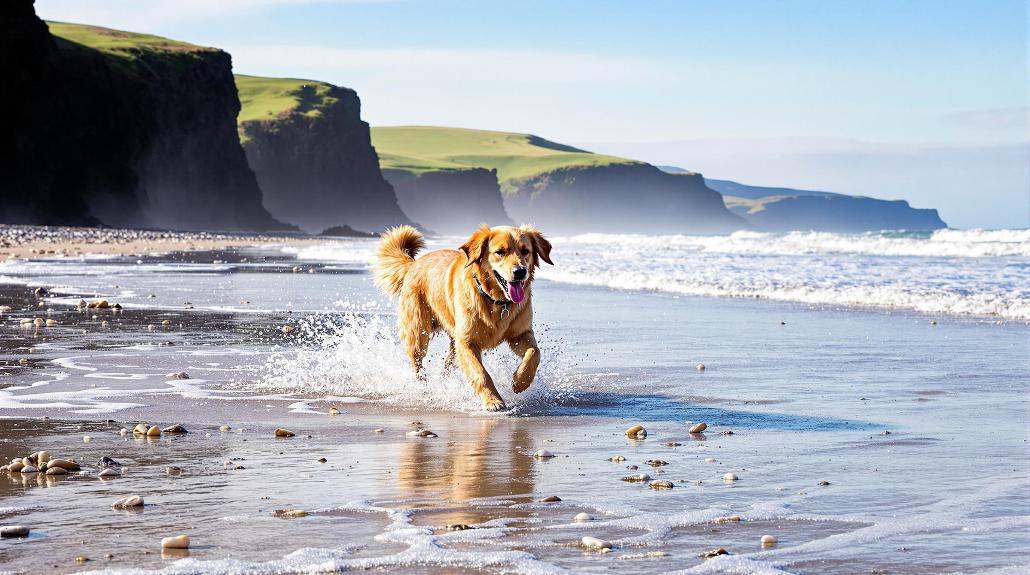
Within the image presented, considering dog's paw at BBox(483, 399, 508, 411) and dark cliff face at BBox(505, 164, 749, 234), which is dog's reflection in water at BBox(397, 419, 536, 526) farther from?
dark cliff face at BBox(505, 164, 749, 234)

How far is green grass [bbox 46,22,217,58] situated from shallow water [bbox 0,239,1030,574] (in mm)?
64741

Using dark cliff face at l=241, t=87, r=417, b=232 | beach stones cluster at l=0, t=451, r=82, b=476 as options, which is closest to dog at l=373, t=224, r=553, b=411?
beach stones cluster at l=0, t=451, r=82, b=476

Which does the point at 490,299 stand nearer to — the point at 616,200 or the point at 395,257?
the point at 395,257

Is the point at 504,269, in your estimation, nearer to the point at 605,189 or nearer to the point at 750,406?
the point at 750,406

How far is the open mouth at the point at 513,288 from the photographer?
22.9ft

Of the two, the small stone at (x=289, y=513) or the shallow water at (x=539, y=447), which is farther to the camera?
the small stone at (x=289, y=513)

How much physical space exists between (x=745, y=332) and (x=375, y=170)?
321 ft

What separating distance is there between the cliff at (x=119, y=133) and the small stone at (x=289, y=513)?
49751 mm

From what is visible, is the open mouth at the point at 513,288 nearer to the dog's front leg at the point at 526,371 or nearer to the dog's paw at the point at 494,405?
the dog's front leg at the point at 526,371

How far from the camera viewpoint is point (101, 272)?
20.5m

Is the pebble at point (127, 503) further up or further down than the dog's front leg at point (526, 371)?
further down

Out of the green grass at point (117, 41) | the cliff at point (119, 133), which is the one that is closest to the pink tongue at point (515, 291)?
the cliff at point (119, 133)

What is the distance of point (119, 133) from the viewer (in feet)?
198

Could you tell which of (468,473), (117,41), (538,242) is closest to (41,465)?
(468,473)
